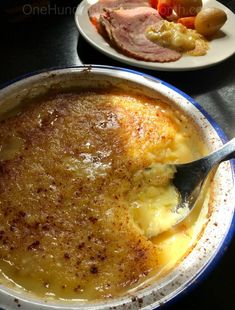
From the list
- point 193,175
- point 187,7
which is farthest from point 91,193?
point 187,7

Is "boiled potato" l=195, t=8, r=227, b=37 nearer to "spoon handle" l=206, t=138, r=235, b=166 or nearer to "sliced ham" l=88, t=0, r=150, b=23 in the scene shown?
"sliced ham" l=88, t=0, r=150, b=23

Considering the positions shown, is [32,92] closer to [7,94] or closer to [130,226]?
[7,94]

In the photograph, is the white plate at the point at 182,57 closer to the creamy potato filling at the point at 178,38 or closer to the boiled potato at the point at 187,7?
the creamy potato filling at the point at 178,38

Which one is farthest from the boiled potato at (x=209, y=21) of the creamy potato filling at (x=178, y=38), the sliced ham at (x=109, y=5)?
the sliced ham at (x=109, y=5)

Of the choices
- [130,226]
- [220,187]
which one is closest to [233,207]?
[220,187]

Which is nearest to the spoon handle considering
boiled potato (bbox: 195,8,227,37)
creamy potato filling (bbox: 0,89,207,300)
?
creamy potato filling (bbox: 0,89,207,300)
